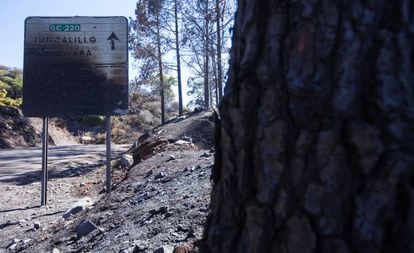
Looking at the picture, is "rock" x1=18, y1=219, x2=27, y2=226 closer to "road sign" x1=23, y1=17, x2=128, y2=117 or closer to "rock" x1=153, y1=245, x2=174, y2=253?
"road sign" x1=23, y1=17, x2=128, y2=117

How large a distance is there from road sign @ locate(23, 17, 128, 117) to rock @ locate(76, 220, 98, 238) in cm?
296

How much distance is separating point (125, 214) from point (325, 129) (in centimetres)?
358

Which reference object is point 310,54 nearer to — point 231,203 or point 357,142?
→ point 357,142

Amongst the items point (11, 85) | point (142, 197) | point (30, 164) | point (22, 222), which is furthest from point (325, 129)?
point (11, 85)

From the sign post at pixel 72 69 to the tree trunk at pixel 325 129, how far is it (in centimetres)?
607

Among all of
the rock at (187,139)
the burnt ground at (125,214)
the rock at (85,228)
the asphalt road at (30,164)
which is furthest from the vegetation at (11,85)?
the rock at (85,228)

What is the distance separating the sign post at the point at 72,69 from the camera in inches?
304

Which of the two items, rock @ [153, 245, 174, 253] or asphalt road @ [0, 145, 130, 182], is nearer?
rock @ [153, 245, 174, 253]

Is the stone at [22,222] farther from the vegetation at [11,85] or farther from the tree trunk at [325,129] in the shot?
the vegetation at [11,85]

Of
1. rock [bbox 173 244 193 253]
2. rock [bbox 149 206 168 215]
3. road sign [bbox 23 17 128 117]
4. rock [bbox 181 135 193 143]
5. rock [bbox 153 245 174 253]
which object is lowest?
rock [bbox 153 245 174 253]

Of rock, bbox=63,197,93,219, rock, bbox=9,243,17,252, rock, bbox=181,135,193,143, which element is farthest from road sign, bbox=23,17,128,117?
rock, bbox=181,135,193,143

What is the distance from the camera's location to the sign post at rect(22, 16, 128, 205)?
25.3ft

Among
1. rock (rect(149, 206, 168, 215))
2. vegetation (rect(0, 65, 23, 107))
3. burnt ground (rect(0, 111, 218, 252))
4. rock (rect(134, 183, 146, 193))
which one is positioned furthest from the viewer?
vegetation (rect(0, 65, 23, 107))

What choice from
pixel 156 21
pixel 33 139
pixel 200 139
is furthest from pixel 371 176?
pixel 156 21
